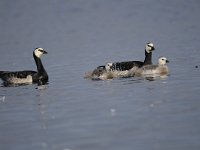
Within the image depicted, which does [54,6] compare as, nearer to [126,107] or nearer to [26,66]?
[26,66]

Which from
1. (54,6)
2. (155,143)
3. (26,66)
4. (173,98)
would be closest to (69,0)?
(54,6)

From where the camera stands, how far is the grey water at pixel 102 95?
556 inches

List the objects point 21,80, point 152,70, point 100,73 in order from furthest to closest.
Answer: point 21,80 < point 152,70 < point 100,73

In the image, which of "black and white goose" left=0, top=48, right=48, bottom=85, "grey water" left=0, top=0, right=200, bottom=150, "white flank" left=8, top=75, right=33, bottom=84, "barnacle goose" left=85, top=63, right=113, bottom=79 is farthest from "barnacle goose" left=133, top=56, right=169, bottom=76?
"white flank" left=8, top=75, right=33, bottom=84

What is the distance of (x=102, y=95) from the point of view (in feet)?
65.3

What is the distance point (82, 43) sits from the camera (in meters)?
39.8

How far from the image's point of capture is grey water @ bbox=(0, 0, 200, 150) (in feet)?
46.3

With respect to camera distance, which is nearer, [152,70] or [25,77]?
[152,70]

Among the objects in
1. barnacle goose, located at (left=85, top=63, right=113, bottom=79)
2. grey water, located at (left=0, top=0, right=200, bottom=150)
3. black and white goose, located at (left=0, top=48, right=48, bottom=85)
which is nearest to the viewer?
grey water, located at (left=0, top=0, right=200, bottom=150)

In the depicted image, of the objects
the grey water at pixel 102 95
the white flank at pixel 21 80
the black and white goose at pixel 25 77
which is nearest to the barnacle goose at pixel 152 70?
the grey water at pixel 102 95

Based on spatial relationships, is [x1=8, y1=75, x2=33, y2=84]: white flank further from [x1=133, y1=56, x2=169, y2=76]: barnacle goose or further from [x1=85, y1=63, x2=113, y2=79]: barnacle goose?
[x1=133, y1=56, x2=169, y2=76]: barnacle goose

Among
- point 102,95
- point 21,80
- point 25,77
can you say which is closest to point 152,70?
point 25,77

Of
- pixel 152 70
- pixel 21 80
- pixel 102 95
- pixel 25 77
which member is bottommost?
pixel 102 95

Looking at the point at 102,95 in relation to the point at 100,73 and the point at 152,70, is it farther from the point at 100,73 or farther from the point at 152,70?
the point at 152,70
